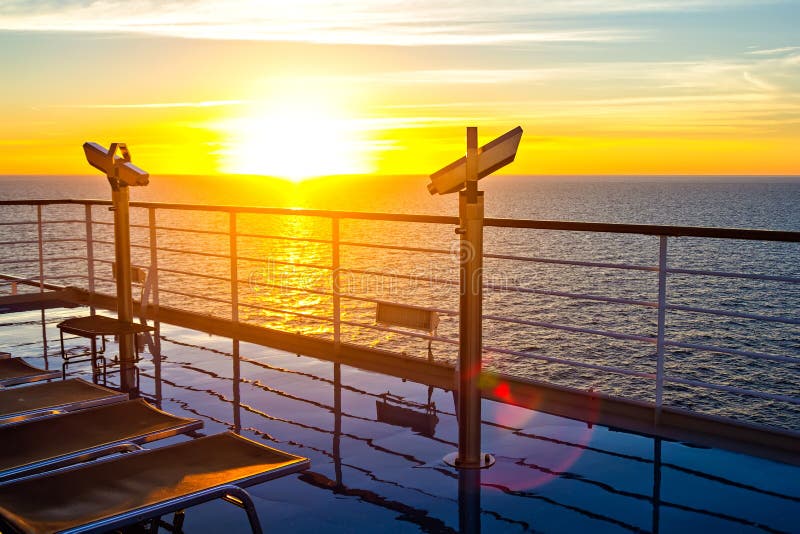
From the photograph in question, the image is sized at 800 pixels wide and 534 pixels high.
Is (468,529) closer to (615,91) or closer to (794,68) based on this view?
(615,91)

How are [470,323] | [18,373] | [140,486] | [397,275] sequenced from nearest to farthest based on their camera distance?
1. [140,486]
2. [470,323]
3. [18,373]
4. [397,275]

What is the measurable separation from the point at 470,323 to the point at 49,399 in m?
1.48

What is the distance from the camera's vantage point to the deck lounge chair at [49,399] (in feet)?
8.75

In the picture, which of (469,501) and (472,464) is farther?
(472,464)

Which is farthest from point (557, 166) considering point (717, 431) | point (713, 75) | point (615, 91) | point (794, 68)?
point (717, 431)

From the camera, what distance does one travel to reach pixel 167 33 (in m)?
17.1

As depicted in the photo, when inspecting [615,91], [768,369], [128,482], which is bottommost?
[768,369]

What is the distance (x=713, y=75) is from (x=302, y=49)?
33218mm

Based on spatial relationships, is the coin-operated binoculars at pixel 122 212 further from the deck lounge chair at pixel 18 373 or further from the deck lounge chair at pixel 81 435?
the deck lounge chair at pixel 81 435

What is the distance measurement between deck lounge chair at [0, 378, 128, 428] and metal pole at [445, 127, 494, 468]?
1.20 m

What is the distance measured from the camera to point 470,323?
9.66 ft

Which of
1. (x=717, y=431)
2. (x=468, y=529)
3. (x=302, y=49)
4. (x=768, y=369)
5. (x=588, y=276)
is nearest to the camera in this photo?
(x=468, y=529)

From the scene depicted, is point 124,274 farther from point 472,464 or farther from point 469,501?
point 469,501

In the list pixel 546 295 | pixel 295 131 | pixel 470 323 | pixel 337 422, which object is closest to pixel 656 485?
pixel 470 323
